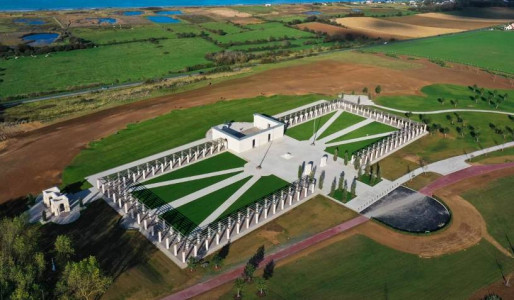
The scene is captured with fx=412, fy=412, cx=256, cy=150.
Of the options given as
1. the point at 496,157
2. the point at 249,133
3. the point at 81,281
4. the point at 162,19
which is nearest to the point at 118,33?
the point at 162,19

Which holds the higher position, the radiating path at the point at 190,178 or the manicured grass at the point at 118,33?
the manicured grass at the point at 118,33

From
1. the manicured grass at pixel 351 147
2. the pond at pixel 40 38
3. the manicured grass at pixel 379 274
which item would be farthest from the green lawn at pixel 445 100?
the pond at pixel 40 38

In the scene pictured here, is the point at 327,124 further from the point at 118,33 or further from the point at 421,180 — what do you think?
the point at 118,33

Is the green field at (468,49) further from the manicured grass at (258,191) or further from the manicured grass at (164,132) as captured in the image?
the manicured grass at (258,191)

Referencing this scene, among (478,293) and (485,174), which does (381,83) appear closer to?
(485,174)

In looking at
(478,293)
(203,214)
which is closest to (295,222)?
(203,214)
